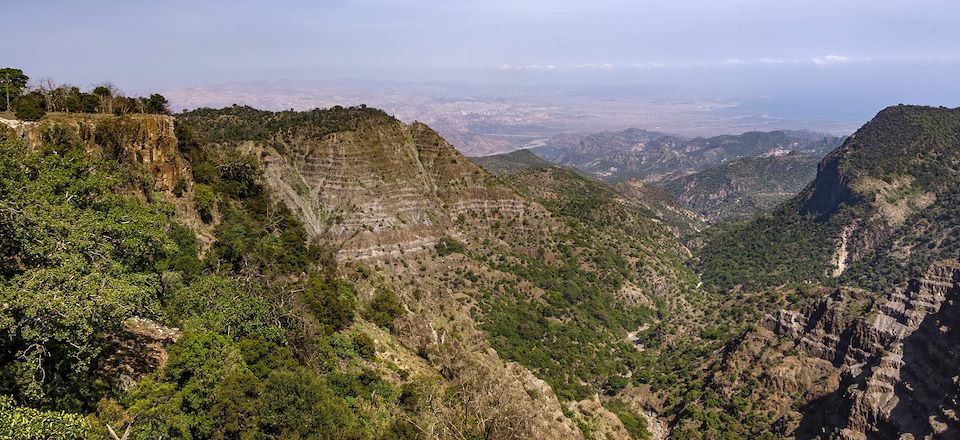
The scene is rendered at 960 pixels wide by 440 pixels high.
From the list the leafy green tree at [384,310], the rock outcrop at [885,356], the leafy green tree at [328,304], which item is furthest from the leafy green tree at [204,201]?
the rock outcrop at [885,356]

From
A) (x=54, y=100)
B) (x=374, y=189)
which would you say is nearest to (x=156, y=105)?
(x=54, y=100)

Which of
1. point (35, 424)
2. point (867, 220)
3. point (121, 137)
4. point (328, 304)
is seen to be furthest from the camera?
point (867, 220)

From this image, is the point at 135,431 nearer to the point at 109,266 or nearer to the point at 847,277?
the point at 109,266

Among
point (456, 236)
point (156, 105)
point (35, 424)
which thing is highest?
point (156, 105)

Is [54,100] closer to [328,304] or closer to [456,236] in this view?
[328,304]

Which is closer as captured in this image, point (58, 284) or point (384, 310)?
point (58, 284)

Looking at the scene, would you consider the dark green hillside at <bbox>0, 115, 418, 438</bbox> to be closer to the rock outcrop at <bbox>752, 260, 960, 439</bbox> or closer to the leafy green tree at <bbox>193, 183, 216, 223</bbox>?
the leafy green tree at <bbox>193, 183, 216, 223</bbox>
